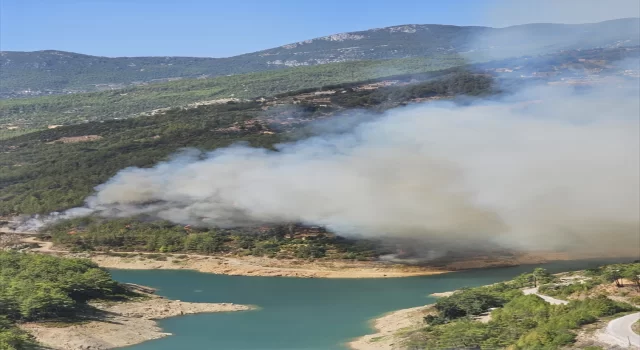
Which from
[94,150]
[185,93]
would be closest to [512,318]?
[94,150]

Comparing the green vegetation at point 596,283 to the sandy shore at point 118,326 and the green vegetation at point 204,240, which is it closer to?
the sandy shore at point 118,326

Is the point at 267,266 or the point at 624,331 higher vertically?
the point at 624,331

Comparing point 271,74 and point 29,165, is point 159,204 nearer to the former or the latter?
point 29,165

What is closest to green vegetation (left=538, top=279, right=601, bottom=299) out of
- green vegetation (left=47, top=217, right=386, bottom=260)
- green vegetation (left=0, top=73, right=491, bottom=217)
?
green vegetation (left=47, top=217, right=386, bottom=260)

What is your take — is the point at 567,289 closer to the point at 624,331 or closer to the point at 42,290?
the point at 624,331

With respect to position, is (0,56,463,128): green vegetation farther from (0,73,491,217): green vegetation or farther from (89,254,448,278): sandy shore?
(89,254,448,278): sandy shore

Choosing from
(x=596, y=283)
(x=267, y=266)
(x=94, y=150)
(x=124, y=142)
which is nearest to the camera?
(x=596, y=283)
